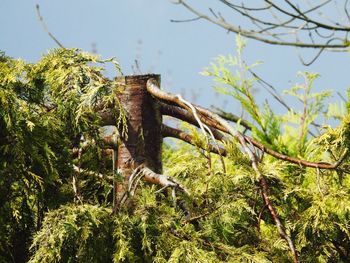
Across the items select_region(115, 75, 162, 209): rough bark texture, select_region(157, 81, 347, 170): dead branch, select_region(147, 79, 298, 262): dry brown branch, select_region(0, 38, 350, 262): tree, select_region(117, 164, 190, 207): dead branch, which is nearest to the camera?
→ select_region(0, 38, 350, 262): tree

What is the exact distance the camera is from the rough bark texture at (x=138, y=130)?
3834 mm

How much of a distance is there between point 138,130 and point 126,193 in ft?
3.13

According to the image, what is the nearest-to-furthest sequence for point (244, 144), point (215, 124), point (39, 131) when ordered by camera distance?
point (39, 131) → point (244, 144) → point (215, 124)

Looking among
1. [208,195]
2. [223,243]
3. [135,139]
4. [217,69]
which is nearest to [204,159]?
[208,195]

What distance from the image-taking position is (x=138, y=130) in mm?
3869

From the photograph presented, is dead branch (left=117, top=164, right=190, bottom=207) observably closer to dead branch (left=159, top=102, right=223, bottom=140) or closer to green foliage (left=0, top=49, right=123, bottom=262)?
green foliage (left=0, top=49, right=123, bottom=262)

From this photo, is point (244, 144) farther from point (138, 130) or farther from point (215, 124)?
point (138, 130)

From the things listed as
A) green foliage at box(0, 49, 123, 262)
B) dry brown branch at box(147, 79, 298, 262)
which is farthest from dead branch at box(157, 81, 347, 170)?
green foliage at box(0, 49, 123, 262)

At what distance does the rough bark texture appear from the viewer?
3.83m

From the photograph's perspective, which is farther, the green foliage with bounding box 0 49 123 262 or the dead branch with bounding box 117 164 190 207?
the dead branch with bounding box 117 164 190 207

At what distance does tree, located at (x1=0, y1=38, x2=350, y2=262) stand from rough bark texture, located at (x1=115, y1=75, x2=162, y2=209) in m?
→ 0.18

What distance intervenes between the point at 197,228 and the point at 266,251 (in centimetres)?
40

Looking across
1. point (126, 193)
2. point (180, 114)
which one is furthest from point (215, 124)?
point (126, 193)

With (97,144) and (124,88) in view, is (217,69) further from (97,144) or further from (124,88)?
(97,144)
